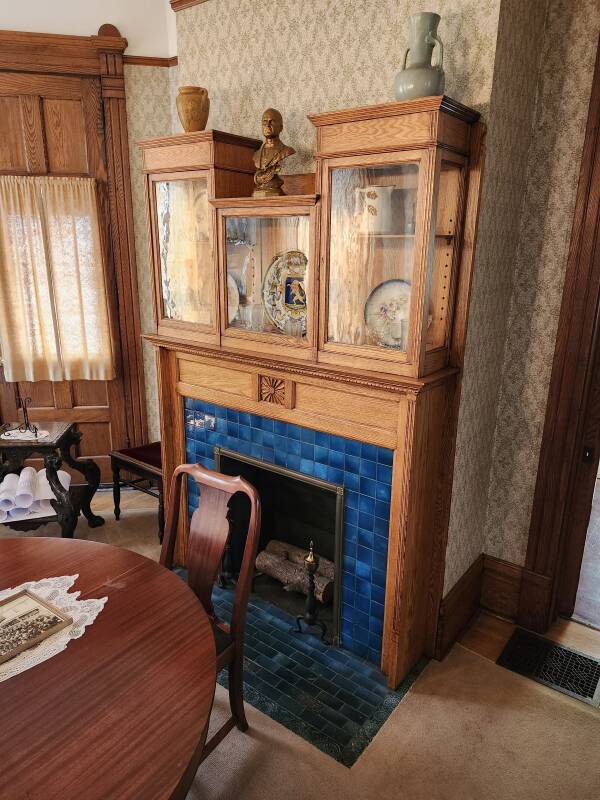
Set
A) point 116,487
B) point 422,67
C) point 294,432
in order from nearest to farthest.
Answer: point 422,67 < point 294,432 < point 116,487

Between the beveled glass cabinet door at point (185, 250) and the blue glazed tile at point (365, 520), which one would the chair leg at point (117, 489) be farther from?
the blue glazed tile at point (365, 520)

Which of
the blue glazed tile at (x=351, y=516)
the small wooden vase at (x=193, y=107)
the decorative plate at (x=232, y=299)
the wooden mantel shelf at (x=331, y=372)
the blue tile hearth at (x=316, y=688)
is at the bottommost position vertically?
the blue tile hearth at (x=316, y=688)

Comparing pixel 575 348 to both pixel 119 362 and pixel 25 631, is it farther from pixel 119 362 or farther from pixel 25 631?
pixel 119 362

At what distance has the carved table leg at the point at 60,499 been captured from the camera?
3188mm

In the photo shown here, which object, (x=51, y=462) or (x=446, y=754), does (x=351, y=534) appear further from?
(x=51, y=462)

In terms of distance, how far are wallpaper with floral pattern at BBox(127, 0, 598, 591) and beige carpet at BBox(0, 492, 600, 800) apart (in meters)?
0.50

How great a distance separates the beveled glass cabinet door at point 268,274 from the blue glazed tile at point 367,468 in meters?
0.56

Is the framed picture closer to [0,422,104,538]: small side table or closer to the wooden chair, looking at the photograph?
the wooden chair

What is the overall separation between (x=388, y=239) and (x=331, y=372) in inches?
21.0

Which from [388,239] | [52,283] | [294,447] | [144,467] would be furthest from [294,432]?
[52,283]

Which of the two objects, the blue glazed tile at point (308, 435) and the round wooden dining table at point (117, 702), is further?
the blue glazed tile at point (308, 435)

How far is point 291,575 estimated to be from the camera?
2852 millimetres

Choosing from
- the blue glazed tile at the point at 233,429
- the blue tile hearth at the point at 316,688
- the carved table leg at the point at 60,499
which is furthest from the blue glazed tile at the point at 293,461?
the carved table leg at the point at 60,499

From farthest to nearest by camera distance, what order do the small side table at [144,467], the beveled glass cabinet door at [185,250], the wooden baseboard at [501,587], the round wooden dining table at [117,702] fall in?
the small side table at [144,467] < the wooden baseboard at [501,587] < the beveled glass cabinet door at [185,250] < the round wooden dining table at [117,702]
